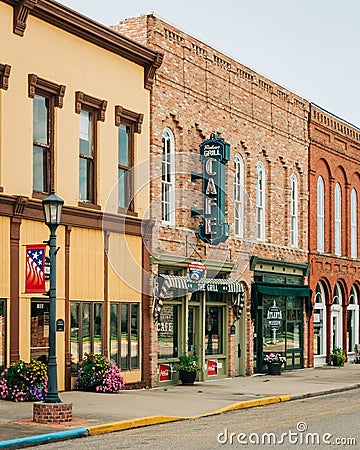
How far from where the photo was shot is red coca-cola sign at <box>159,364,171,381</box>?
1044 inches

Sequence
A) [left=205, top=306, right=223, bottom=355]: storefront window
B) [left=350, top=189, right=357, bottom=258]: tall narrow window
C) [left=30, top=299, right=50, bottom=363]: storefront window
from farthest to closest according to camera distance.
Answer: [left=350, top=189, right=357, bottom=258]: tall narrow window < [left=205, top=306, right=223, bottom=355]: storefront window < [left=30, top=299, right=50, bottom=363]: storefront window

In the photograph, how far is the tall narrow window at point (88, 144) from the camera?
23.7 metres

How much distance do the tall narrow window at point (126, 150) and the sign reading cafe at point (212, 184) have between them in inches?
130

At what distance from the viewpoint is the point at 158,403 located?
2117 centimetres

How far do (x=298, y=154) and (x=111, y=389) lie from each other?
1634 centimetres

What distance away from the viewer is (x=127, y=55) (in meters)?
25.4

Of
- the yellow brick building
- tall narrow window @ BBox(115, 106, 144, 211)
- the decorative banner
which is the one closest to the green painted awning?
the decorative banner

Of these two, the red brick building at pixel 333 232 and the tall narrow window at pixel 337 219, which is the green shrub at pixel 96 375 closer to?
the red brick building at pixel 333 232

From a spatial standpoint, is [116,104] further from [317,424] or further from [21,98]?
[317,424]

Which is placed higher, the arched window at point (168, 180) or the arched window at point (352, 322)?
the arched window at point (168, 180)

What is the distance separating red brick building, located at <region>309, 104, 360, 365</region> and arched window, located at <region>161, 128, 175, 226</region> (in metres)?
11.3

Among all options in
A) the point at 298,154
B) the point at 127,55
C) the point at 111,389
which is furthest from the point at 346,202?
the point at 111,389

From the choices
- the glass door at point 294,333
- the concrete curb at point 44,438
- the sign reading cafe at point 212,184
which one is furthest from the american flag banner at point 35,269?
the glass door at point 294,333

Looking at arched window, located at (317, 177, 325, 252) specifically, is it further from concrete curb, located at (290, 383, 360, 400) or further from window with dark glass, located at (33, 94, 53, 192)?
window with dark glass, located at (33, 94, 53, 192)
